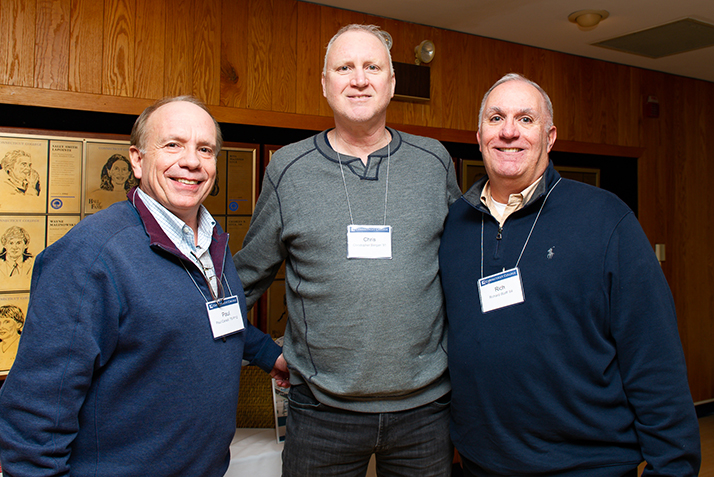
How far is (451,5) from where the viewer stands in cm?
278

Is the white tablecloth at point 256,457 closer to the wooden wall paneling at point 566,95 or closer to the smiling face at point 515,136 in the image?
the smiling face at point 515,136

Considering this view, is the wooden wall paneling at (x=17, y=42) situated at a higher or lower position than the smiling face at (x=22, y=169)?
higher

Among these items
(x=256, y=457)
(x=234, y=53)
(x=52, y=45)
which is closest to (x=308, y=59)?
(x=234, y=53)

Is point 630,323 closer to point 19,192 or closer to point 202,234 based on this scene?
point 202,234

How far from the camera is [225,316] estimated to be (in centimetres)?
125

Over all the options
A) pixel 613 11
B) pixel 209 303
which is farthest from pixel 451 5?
pixel 209 303

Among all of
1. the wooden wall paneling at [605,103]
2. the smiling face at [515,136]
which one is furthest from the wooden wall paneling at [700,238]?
the smiling face at [515,136]

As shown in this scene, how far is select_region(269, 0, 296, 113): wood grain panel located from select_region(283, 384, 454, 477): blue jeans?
174 centimetres

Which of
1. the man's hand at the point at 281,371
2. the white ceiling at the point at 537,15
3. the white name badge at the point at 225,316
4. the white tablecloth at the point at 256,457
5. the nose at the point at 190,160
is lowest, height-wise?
the white tablecloth at the point at 256,457

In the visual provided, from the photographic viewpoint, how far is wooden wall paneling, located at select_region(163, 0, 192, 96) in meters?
2.36

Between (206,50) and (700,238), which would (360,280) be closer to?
(206,50)

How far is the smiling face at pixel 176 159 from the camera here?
1242mm

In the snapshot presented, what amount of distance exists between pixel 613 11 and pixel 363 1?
1506 millimetres

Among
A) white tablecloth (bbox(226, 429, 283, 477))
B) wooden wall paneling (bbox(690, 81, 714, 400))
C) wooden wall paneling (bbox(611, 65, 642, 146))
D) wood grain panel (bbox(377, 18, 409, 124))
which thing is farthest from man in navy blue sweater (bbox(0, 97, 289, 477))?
wooden wall paneling (bbox(690, 81, 714, 400))
